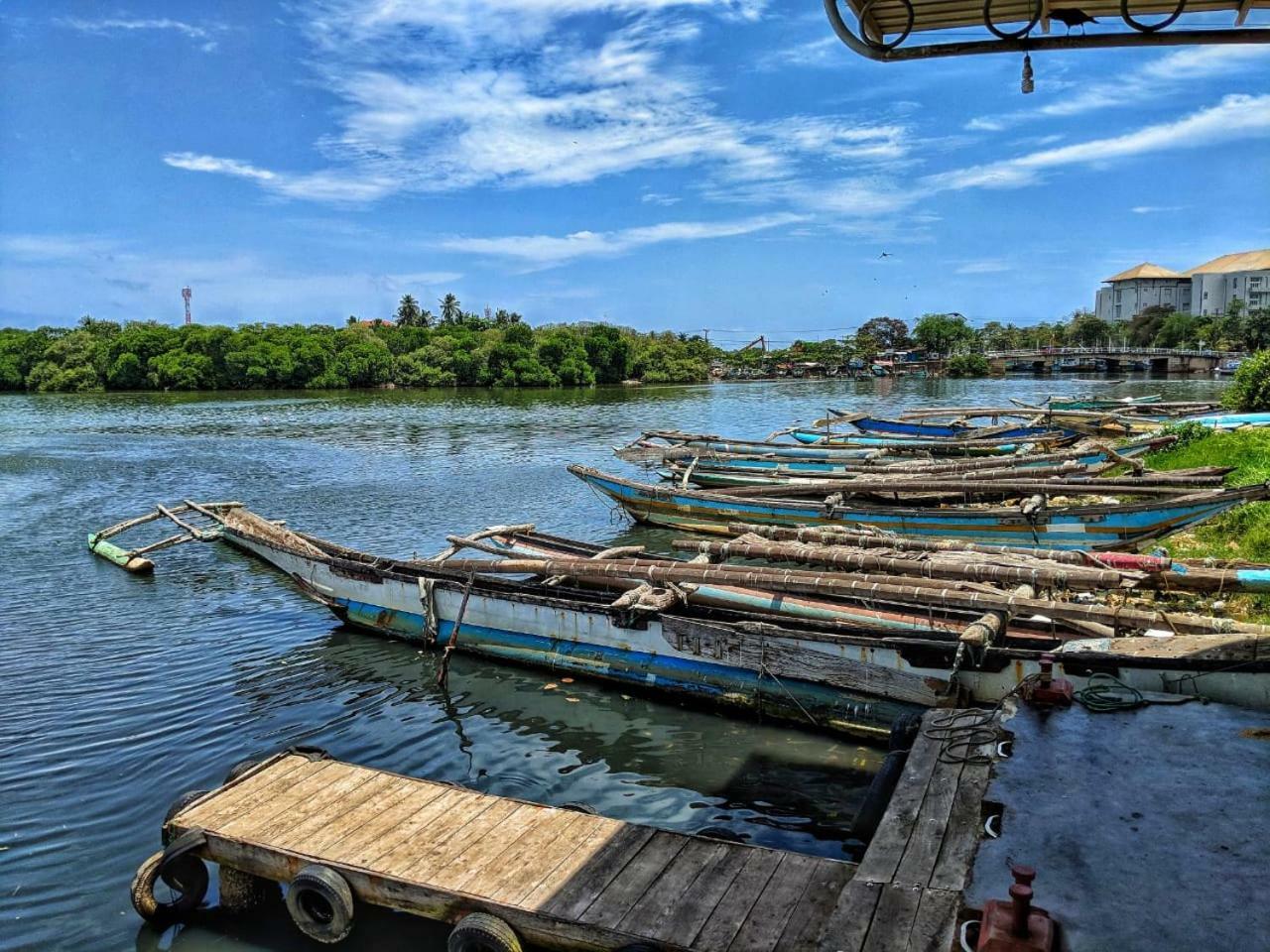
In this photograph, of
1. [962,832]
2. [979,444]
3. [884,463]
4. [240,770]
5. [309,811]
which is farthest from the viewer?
[979,444]

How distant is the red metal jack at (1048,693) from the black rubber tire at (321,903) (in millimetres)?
5382

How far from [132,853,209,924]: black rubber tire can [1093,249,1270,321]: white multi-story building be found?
15115 cm

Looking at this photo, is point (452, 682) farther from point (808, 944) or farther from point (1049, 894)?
point (1049, 894)

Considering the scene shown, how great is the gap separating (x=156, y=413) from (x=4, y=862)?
6504 cm

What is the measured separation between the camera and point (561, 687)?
40.2ft

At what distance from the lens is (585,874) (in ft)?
20.7

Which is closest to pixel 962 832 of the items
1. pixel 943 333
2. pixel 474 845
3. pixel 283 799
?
pixel 474 845

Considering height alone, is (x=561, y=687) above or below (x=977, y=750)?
below

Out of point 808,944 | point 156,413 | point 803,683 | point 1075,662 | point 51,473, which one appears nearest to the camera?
point 808,944

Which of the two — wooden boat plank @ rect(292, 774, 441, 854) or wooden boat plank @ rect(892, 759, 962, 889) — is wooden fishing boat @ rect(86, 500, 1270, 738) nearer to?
wooden boat plank @ rect(892, 759, 962, 889)

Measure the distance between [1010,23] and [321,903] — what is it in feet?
24.4

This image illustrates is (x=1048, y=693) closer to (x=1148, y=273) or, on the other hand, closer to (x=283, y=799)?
(x=283, y=799)

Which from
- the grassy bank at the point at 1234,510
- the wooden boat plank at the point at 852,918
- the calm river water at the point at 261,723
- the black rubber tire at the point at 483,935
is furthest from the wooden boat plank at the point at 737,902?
the grassy bank at the point at 1234,510

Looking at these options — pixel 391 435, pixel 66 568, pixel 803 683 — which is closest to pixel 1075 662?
pixel 803 683
